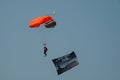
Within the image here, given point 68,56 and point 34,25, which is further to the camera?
point 68,56

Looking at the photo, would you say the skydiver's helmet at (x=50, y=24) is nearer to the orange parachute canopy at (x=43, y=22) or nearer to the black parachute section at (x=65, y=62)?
the orange parachute canopy at (x=43, y=22)

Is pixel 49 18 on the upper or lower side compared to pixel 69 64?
upper

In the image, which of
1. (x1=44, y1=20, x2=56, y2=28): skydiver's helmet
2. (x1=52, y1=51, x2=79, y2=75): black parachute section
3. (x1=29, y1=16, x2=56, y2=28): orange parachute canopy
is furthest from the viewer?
(x1=52, y1=51, x2=79, y2=75): black parachute section

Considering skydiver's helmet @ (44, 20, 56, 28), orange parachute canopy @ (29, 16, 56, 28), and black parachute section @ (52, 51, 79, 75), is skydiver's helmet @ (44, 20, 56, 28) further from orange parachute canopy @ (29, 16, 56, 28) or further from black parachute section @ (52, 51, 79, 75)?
black parachute section @ (52, 51, 79, 75)

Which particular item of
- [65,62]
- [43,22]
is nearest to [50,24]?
[43,22]

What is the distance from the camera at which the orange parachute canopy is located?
3754 centimetres

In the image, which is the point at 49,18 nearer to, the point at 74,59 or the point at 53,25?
the point at 53,25

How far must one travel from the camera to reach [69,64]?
1767 inches

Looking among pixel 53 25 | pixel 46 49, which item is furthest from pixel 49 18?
pixel 46 49

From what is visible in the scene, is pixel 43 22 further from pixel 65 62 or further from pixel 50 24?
pixel 65 62

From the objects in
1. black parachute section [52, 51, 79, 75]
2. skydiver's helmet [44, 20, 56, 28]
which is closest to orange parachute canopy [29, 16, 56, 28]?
skydiver's helmet [44, 20, 56, 28]

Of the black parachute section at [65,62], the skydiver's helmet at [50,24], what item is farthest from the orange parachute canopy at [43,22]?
the black parachute section at [65,62]

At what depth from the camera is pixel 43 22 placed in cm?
3775

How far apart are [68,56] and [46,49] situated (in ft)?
21.0
